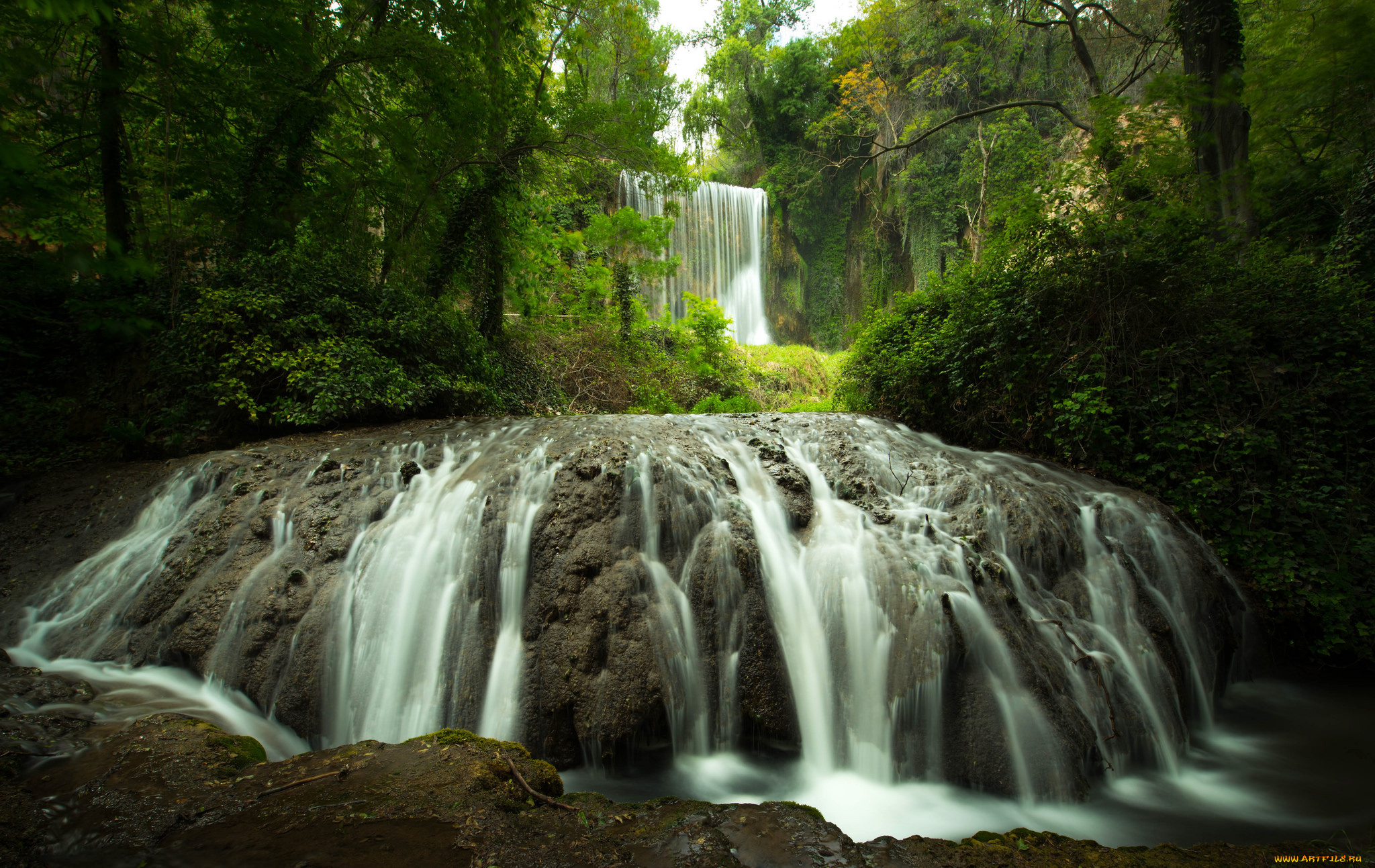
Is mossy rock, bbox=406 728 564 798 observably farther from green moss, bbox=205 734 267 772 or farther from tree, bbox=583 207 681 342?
tree, bbox=583 207 681 342

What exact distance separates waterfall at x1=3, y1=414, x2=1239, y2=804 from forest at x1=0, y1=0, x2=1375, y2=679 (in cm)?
129

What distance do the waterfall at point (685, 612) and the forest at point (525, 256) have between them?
1286 millimetres

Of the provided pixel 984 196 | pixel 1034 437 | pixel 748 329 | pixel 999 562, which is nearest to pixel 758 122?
pixel 748 329

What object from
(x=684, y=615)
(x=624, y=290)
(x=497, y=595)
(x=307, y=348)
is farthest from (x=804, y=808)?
(x=624, y=290)

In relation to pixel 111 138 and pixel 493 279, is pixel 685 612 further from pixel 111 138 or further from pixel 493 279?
pixel 111 138

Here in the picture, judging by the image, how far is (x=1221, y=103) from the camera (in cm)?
678

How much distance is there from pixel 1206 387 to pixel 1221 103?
4.59 m

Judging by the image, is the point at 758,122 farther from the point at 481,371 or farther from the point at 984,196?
the point at 481,371

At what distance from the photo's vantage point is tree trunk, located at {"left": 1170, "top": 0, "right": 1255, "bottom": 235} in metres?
6.82

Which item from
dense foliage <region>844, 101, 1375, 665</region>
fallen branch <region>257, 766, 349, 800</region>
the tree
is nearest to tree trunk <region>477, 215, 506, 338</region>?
the tree

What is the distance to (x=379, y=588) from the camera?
3953mm

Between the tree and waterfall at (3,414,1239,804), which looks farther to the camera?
the tree

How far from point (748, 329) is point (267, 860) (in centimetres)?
2468

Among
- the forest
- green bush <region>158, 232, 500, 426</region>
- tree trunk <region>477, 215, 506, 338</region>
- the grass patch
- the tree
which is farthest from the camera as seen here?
the grass patch
